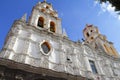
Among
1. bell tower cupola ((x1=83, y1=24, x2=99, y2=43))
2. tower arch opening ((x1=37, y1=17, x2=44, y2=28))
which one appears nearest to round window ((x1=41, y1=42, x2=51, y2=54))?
tower arch opening ((x1=37, y1=17, x2=44, y2=28))

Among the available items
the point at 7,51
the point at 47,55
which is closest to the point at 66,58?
the point at 47,55

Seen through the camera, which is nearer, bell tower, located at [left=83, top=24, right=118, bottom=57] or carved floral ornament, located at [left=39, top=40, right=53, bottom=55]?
carved floral ornament, located at [left=39, top=40, right=53, bottom=55]

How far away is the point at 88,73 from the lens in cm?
1395

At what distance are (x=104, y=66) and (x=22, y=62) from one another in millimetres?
9814

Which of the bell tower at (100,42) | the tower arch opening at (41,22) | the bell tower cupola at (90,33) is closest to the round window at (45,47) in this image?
the tower arch opening at (41,22)

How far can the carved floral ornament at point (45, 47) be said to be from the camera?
13711mm

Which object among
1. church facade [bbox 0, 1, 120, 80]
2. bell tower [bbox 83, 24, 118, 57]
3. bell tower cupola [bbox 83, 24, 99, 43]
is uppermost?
bell tower cupola [bbox 83, 24, 99, 43]

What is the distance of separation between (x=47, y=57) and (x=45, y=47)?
153 centimetres

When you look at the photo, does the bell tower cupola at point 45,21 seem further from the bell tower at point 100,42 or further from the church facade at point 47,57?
the bell tower at point 100,42

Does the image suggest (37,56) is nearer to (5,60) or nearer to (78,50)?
(5,60)

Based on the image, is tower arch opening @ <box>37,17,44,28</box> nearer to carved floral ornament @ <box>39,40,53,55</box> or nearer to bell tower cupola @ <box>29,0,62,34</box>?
bell tower cupola @ <box>29,0,62,34</box>

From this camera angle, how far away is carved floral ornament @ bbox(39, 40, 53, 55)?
13.7 metres

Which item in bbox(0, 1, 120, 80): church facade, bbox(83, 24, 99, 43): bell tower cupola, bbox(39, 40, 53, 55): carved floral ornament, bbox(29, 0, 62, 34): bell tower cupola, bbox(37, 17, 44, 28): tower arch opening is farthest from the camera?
bbox(83, 24, 99, 43): bell tower cupola

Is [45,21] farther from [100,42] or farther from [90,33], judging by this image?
[90,33]
